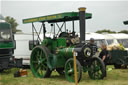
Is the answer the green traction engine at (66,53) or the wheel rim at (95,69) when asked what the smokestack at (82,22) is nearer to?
the green traction engine at (66,53)

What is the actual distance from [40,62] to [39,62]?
3.6 inches

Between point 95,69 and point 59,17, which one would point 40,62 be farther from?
point 95,69

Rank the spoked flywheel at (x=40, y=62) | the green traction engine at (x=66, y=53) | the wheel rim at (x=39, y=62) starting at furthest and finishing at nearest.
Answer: the wheel rim at (x=39, y=62), the spoked flywheel at (x=40, y=62), the green traction engine at (x=66, y=53)

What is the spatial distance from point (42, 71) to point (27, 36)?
16.7ft

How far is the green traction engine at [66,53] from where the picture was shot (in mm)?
8094

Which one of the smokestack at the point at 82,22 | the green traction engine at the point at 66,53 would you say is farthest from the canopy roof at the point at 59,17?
the smokestack at the point at 82,22

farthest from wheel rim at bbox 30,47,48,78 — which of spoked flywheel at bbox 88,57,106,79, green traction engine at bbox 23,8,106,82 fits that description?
spoked flywheel at bbox 88,57,106,79

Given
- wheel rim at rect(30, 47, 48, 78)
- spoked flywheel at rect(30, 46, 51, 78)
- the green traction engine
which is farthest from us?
wheel rim at rect(30, 47, 48, 78)

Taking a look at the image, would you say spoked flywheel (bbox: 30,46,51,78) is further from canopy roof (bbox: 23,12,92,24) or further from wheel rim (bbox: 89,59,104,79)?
wheel rim (bbox: 89,59,104,79)

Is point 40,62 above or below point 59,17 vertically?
below

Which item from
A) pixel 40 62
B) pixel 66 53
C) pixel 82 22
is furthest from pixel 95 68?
pixel 40 62

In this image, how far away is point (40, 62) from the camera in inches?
368

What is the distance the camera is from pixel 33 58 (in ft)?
32.5

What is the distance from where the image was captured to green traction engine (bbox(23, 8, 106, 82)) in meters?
8.09
